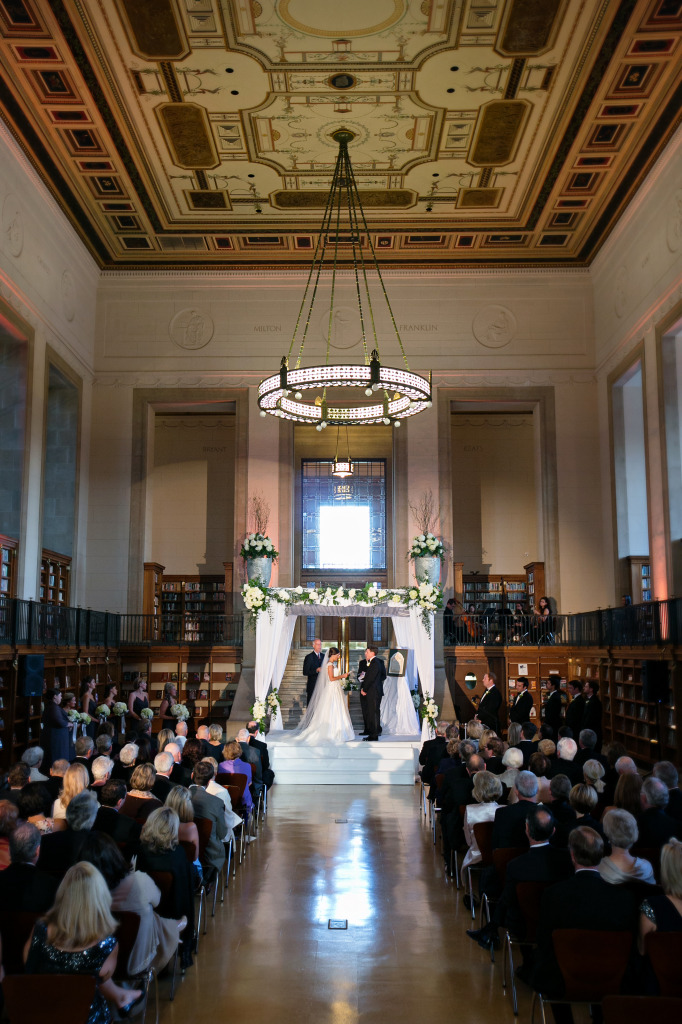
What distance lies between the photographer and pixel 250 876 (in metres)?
7.91

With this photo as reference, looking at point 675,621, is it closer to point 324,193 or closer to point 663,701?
point 663,701

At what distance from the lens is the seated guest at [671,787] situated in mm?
6141

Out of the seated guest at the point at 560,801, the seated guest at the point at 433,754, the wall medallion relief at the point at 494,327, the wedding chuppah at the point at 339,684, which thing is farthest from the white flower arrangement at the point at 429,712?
the wall medallion relief at the point at 494,327

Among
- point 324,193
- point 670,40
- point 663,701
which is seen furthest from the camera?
point 324,193

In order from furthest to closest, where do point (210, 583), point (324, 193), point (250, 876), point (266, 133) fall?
1. point (210, 583)
2. point (324, 193)
3. point (266, 133)
4. point (250, 876)

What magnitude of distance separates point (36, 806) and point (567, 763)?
173 inches

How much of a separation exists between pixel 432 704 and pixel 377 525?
1024 centimetres

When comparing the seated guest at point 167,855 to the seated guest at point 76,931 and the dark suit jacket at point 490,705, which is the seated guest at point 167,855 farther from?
the dark suit jacket at point 490,705

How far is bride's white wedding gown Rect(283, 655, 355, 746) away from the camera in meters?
14.2

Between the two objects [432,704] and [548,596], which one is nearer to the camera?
[432,704]

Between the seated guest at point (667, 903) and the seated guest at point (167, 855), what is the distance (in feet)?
8.24

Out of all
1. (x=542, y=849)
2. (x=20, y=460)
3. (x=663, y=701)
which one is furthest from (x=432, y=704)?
(x=542, y=849)

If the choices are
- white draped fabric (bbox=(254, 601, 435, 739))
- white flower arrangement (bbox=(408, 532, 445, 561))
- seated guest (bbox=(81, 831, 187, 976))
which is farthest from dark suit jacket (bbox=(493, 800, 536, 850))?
white flower arrangement (bbox=(408, 532, 445, 561))

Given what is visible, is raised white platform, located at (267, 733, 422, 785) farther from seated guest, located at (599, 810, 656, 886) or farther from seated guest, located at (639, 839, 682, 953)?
seated guest, located at (639, 839, 682, 953)
